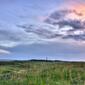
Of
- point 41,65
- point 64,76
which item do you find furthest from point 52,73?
point 41,65

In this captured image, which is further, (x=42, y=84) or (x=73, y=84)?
(x=73, y=84)

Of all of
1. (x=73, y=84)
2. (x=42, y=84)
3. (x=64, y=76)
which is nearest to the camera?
(x=42, y=84)

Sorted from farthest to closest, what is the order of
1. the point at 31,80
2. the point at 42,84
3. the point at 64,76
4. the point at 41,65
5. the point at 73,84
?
the point at 41,65, the point at 64,76, the point at 73,84, the point at 31,80, the point at 42,84

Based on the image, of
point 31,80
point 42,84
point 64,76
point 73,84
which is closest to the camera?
point 42,84

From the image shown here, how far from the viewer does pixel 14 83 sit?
14.0 metres

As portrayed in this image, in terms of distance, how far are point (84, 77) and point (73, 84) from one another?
149 inches

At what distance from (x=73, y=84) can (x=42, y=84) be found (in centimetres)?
271

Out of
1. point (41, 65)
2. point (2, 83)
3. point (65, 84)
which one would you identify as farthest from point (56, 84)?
point (41, 65)

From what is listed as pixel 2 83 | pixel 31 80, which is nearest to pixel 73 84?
pixel 31 80

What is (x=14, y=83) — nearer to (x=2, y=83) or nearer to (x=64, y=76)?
(x=2, y=83)

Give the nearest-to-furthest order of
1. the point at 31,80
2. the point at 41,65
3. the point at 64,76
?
the point at 31,80 → the point at 64,76 → the point at 41,65

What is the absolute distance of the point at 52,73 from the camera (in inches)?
724

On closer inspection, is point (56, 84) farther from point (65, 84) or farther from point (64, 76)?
point (64, 76)

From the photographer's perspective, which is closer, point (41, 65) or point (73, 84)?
point (73, 84)
